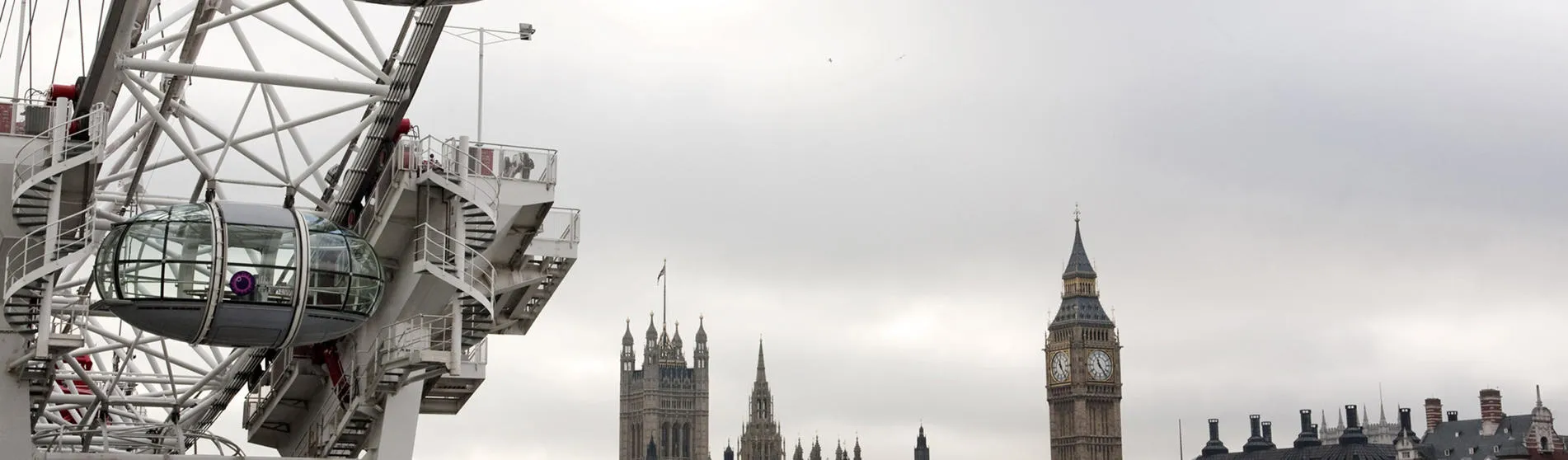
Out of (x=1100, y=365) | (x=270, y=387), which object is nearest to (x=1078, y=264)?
(x=1100, y=365)

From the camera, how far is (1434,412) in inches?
5906

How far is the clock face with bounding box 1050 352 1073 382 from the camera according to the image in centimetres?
18250

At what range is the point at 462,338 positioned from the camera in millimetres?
36781

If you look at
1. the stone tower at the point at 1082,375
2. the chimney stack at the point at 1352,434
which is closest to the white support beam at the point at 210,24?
the chimney stack at the point at 1352,434

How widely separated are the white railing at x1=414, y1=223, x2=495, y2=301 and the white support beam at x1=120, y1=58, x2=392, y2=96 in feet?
10.1

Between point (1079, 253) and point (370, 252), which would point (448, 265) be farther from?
point (1079, 253)

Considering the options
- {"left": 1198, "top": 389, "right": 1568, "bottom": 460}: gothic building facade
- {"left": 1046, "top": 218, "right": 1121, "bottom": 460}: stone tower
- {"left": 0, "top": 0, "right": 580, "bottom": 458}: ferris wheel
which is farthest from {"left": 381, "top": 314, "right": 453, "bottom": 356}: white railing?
{"left": 1046, "top": 218, "right": 1121, "bottom": 460}: stone tower

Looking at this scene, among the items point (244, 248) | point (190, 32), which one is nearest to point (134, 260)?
point (244, 248)

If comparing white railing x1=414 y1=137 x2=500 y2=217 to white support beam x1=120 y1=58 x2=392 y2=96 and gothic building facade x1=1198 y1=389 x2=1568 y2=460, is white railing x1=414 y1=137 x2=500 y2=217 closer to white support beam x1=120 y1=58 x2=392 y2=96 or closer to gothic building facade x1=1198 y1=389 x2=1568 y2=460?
white support beam x1=120 y1=58 x2=392 y2=96

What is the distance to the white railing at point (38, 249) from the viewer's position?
3197 centimetres

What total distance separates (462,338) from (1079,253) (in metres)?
154

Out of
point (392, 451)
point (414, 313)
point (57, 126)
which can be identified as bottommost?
point (392, 451)

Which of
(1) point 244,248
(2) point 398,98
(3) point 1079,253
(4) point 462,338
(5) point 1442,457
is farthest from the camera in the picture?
(3) point 1079,253

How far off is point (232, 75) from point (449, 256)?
5.12 metres
